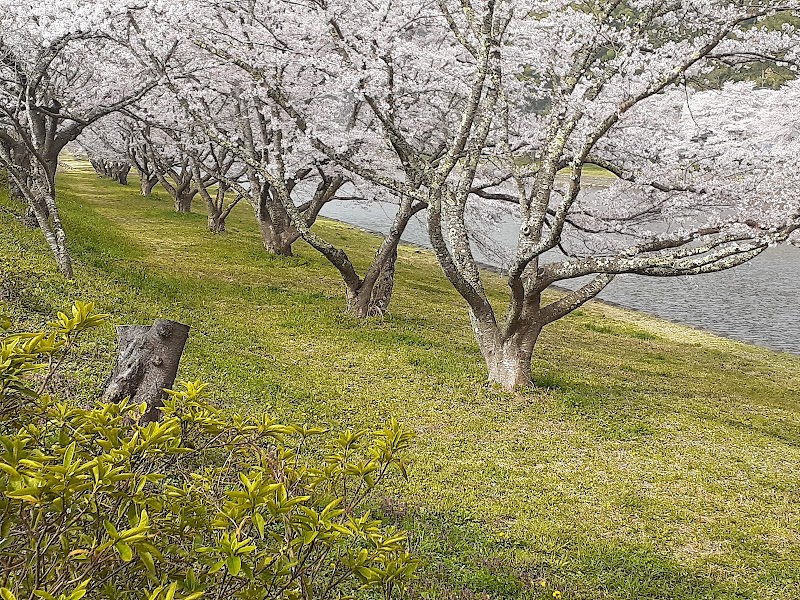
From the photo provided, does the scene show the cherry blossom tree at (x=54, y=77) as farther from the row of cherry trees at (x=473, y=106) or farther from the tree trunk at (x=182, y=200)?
the tree trunk at (x=182, y=200)

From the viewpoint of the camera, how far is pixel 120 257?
59.4 feet

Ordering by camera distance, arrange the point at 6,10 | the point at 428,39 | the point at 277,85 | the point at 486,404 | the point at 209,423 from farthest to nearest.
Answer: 1. the point at 428,39
2. the point at 6,10
3. the point at 277,85
4. the point at 486,404
5. the point at 209,423

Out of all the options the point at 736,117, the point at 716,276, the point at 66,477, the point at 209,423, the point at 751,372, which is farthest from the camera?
the point at 716,276

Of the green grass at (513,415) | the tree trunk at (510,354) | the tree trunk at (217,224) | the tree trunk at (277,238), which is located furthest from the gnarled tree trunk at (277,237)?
the tree trunk at (510,354)

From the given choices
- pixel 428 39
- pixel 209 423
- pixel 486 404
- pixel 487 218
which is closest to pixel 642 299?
pixel 487 218

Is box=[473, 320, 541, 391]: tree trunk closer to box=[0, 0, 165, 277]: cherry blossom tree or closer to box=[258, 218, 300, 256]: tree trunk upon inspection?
box=[0, 0, 165, 277]: cherry blossom tree

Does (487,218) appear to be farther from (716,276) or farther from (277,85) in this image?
(716,276)

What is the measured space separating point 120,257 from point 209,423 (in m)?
16.9

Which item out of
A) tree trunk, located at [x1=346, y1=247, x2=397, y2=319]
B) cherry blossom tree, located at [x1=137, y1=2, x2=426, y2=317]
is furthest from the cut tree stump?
tree trunk, located at [x1=346, y1=247, x2=397, y2=319]

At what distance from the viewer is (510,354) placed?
11555 millimetres

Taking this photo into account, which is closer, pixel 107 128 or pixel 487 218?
pixel 487 218

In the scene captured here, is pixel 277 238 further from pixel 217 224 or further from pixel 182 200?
pixel 182 200

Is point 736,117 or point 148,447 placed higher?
point 736,117

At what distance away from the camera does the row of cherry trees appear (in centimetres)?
1048
